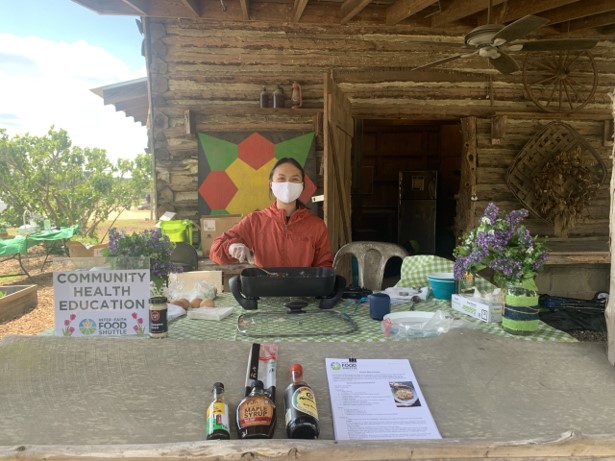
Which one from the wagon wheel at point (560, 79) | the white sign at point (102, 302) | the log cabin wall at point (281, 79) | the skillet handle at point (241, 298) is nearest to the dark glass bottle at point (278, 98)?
the log cabin wall at point (281, 79)

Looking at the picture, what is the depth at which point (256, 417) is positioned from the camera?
1.17 m

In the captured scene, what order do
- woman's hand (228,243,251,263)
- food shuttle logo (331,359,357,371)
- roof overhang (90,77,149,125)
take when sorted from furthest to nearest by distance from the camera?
roof overhang (90,77,149,125) < woman's hand (228,243,251,263) < food shuttle logo (331,359,357,371)

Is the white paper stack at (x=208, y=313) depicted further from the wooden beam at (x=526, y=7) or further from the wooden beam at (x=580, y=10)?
the wooden beam at (x=580, y=10)

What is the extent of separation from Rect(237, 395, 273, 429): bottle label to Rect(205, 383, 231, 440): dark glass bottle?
35mm

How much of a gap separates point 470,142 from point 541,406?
230 inches

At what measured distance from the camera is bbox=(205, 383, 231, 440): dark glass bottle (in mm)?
1136

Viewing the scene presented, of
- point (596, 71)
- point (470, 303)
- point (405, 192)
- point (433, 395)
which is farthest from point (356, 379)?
point (405, 192)

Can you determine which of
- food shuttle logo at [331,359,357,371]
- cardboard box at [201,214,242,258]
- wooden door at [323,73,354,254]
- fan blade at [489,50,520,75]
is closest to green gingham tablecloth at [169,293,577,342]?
food shuttle logo at [331,359,357,371]

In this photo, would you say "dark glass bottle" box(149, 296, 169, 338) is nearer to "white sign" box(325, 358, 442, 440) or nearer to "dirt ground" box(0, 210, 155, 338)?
"dirt ground" box(0, 210, 155, 338)

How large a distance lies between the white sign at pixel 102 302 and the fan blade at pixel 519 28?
3051 mm

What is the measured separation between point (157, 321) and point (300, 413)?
3.01ft

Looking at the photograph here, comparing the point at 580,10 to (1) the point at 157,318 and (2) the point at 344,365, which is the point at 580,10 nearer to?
(2) the point at 344,365

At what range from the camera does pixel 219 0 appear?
18.8 feet

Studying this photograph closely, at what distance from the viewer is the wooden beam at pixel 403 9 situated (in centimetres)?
529
